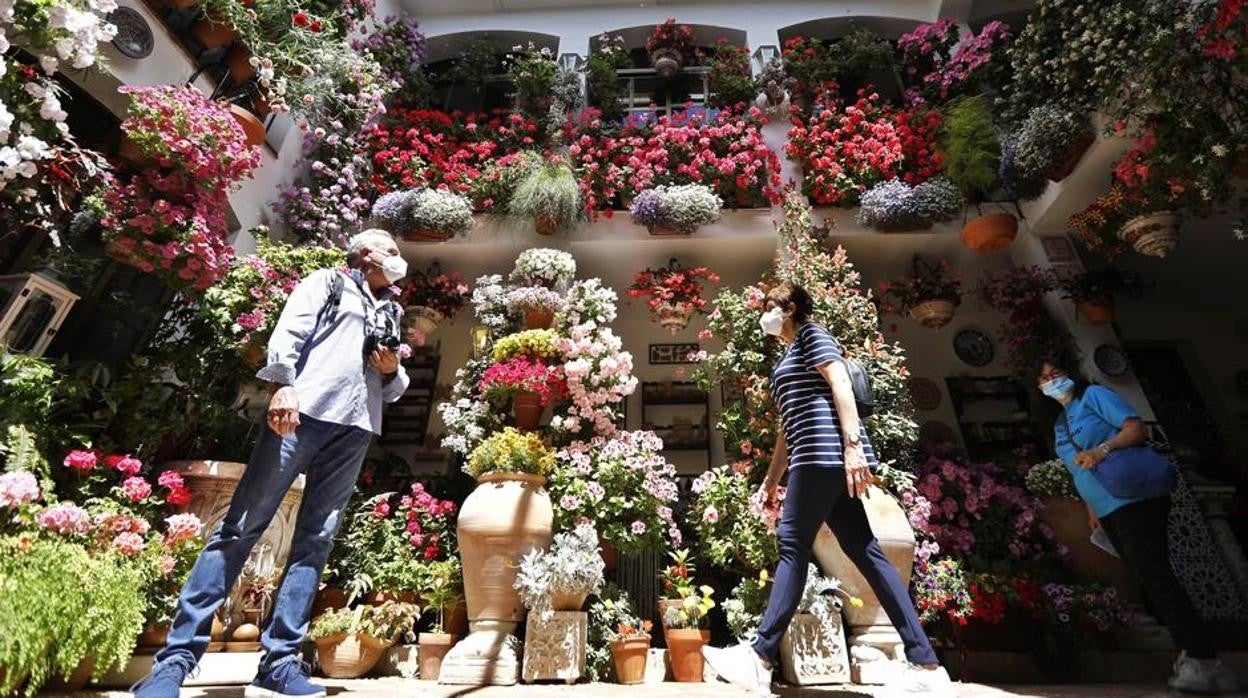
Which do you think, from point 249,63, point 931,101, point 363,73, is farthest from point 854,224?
point 249,63

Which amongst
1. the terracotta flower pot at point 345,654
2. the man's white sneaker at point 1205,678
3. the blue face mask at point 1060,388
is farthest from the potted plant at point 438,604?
the blue face mask at point 1060,388

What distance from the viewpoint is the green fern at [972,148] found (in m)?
5.99

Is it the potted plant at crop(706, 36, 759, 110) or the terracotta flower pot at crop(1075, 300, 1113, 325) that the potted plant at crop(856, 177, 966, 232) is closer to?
the terracotta flower pot at crop(1075, 300, 1113, 325)

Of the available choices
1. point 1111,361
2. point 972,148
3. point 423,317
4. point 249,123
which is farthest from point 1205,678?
point 249,123

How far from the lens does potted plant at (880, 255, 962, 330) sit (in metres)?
6.17

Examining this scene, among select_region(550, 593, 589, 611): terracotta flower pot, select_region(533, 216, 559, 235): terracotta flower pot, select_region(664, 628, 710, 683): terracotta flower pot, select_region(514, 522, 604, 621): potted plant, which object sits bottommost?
select_region(664, 628, 710, 683): terracotta flower pot

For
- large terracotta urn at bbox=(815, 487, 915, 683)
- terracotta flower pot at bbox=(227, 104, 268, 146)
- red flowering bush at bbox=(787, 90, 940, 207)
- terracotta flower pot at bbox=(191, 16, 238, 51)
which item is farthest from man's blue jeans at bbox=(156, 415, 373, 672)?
red flowering bush at bbox=(787, 90, 940, 207)

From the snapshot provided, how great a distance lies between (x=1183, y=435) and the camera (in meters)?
6.16

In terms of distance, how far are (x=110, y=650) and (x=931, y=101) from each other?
26.7 ft

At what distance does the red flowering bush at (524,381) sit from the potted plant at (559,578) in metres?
1.32

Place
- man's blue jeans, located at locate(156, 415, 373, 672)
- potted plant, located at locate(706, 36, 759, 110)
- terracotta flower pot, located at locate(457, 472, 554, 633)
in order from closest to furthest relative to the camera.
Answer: man's blue jeans, located at locate(156, 415, 373, 672) → terracotta flower pot, located at locate(457, 472, 554, 633) → potted plant, located at locate(706, 36, 759, 110)

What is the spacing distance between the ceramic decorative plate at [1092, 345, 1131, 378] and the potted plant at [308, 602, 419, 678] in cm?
587

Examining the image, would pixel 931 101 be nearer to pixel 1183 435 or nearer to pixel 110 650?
pixel 1183 435

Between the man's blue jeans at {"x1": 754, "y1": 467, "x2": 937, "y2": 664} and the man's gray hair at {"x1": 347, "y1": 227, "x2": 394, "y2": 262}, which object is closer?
the man's blue jeans at {"x1": 754, "y1": 467, "x2": 937, "y2": 664}
